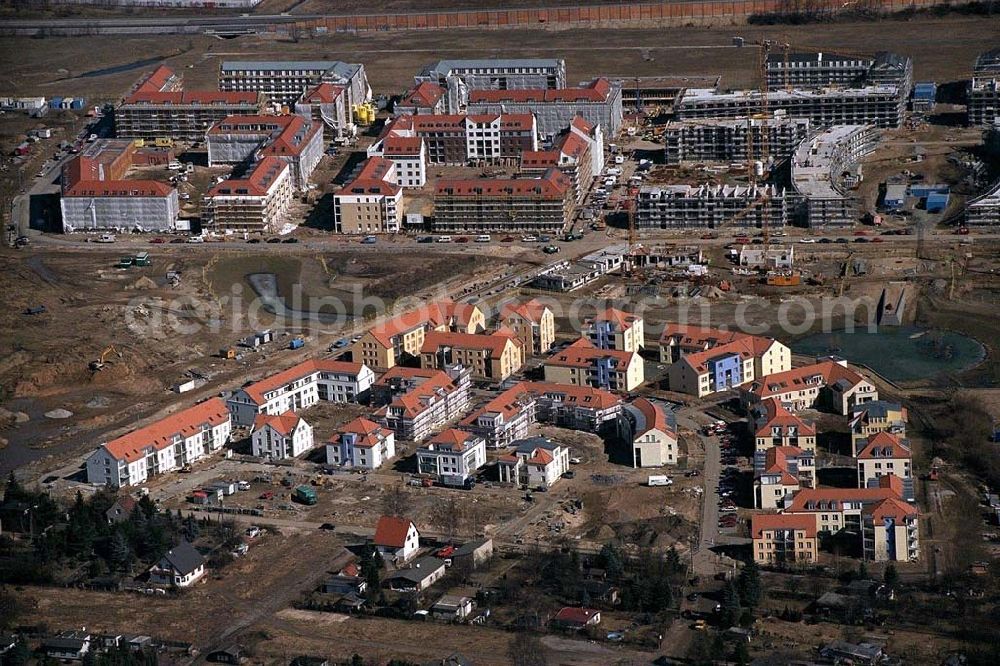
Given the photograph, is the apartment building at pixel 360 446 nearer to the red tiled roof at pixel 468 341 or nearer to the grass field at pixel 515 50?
the red tiled roof at pixel 468 341

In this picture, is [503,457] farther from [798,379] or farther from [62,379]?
[62,379]

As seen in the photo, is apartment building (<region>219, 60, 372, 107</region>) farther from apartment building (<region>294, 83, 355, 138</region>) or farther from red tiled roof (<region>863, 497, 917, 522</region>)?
red tiled roof (<region>863, 497, 917, 522</region>)

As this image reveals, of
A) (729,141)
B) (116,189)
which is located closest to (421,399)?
(116,189)

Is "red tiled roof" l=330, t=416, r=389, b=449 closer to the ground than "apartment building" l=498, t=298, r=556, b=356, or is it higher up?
closer to the ground

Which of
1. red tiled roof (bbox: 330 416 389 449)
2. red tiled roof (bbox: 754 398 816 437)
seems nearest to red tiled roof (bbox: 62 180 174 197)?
red tiled roof (bbox: 330 416 389 449)

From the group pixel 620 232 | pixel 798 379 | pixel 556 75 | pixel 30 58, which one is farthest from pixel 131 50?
pixel 798 379
